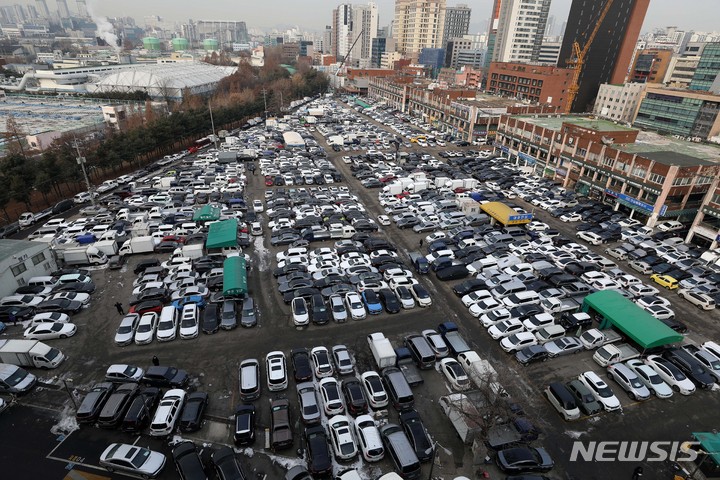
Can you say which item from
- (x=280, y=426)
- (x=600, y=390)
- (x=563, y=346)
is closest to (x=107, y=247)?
(x=280, y=426)

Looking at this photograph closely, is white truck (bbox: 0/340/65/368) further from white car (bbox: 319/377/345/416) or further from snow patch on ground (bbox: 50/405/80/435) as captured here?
white car (bbox: 319/377/345/416)

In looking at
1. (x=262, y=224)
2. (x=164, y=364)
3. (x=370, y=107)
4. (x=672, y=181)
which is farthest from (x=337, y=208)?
(x=370, y=107)

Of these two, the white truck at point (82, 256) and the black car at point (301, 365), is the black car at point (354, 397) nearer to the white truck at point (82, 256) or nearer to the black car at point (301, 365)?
the black car at point (301, 365)

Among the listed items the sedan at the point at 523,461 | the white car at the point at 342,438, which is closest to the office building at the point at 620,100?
the sedan at the point at 523,461

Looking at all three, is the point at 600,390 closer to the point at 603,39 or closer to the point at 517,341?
the point at 517,341

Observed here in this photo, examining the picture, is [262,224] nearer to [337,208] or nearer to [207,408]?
[337,208]

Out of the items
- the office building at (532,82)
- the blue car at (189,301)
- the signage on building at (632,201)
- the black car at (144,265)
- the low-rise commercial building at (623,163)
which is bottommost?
the black car at (144,265)

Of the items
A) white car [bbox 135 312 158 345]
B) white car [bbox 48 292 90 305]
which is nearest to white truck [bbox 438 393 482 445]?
white car [bbox 135 312 158 345]
